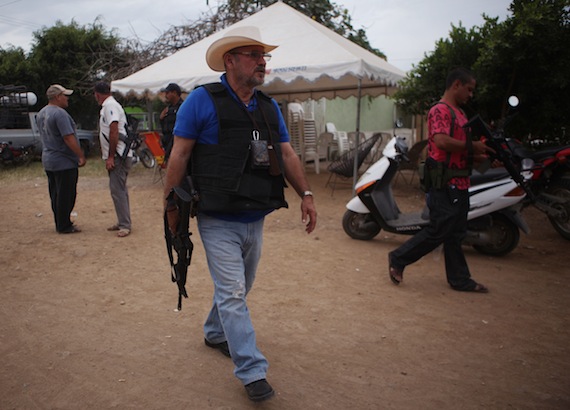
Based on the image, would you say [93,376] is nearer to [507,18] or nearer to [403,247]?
[403,247]

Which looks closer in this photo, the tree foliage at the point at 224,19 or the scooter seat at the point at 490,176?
the scooter seat at the point at 490,176

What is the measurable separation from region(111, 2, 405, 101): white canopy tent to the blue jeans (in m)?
5.92

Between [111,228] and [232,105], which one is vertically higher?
[232,105]

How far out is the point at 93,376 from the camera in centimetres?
276

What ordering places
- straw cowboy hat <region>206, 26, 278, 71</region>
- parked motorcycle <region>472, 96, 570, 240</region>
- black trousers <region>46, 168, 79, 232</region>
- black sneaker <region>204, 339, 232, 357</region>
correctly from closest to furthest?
straw cowboy hat <region>206, 26, 278, 71</region> → black sneaker <region>204, 339, 232, 357</region> → parked motorcycle <region>472, 96, 570, 240</region> → black trousers <region>46, 168, 79, 232</region>

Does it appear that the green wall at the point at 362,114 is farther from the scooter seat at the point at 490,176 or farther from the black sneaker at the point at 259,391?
the black sneaker at the point at 259,391

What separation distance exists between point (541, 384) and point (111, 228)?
5340 mm

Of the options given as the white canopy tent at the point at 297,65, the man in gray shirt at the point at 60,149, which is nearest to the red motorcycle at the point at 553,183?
the white canopy tent at the point at 297,65

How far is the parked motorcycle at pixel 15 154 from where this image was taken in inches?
518

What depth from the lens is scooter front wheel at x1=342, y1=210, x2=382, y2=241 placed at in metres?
5.90

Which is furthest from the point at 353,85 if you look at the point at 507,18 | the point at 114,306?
the point at 114,306

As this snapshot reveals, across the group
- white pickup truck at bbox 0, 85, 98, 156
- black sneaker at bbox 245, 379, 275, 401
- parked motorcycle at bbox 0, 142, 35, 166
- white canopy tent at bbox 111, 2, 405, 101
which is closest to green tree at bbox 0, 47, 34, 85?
white pickup truck at bbox 0, 85, 98, 156

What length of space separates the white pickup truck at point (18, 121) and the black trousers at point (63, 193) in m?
8.79

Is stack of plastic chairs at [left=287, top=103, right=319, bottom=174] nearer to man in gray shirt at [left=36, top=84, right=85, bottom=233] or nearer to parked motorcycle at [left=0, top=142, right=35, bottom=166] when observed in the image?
man in gray shirt at [left=36, top=84, right=85, bottom=233]
